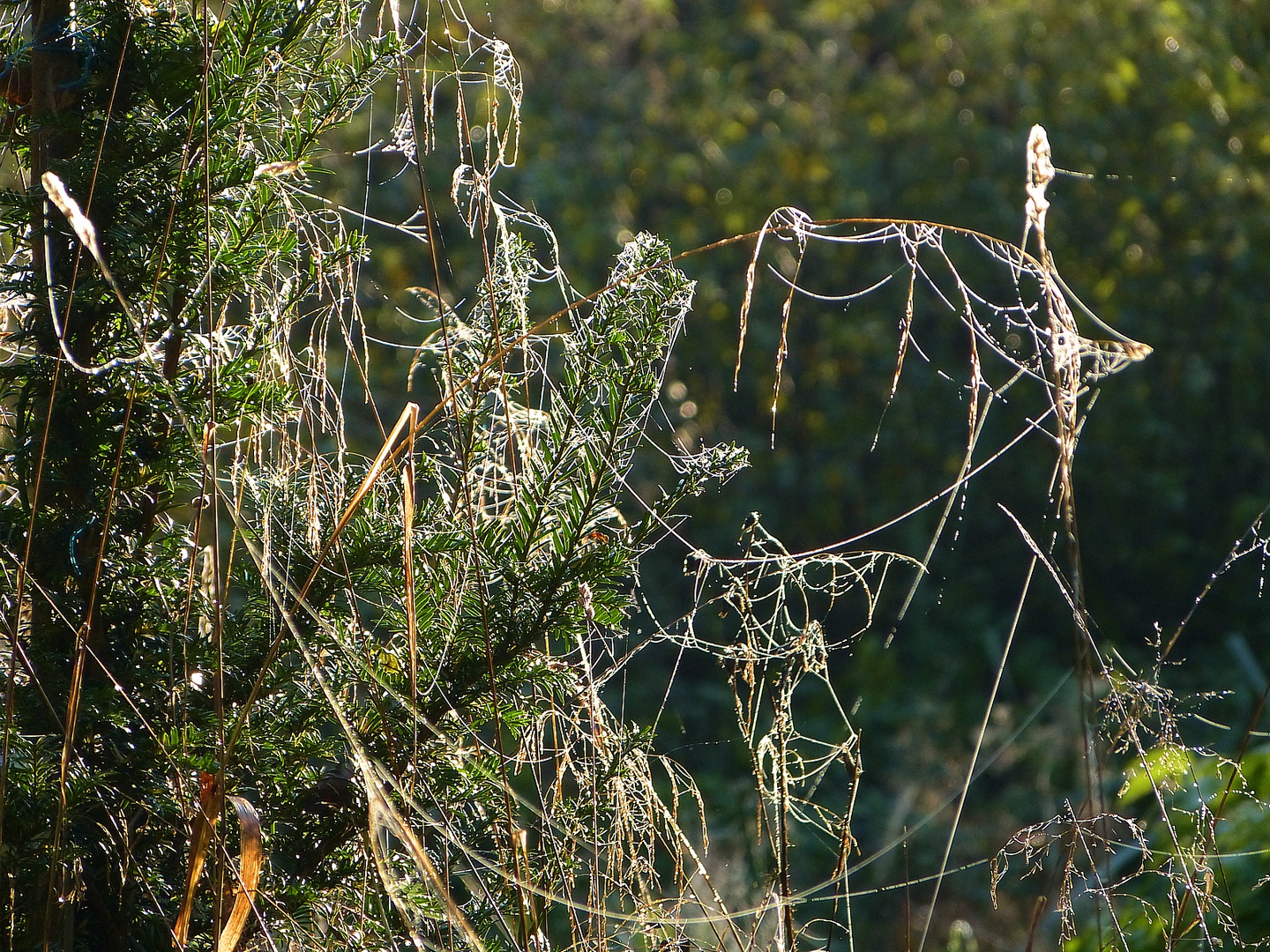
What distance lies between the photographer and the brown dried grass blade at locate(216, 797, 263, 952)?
1.06 metres

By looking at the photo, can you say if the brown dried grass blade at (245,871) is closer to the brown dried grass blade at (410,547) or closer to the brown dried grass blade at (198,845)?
the brown dried grass blade at (198,845)

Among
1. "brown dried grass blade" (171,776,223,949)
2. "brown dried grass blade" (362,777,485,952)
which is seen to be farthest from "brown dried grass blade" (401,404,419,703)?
"brown dried grass blade" (171,776,223,949)

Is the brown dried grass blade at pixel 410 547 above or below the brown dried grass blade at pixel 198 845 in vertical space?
above

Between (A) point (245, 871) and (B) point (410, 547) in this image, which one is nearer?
(A) point (245, 871)

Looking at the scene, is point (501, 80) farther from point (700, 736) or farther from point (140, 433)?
point (700, 736)

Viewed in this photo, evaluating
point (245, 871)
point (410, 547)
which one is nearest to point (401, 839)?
point (245, 871)

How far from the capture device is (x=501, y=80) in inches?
54.9

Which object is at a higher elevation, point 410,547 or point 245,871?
point 410,547

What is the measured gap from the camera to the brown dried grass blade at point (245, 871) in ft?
3.47

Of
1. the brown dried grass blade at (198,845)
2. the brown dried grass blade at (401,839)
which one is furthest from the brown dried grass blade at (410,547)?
the brown dried grass blade at (198,845)

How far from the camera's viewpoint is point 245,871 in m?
1.07

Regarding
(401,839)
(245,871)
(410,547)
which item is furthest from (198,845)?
(410,547)

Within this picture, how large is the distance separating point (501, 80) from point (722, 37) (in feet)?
12.1

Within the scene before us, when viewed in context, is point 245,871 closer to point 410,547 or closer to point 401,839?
point 401,839
